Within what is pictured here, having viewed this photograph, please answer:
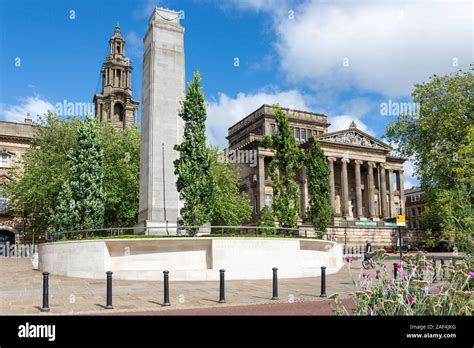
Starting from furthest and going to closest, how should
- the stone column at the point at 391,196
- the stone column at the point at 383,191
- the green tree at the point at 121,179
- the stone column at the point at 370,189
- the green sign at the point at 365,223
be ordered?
the stone column at the point at 391,196, the stone column at the point at 383,191, the stone column at the point at 370,189, the green sign at the point at 365,223, the green tree at the point at 121,179

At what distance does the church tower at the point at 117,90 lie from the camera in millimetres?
82188

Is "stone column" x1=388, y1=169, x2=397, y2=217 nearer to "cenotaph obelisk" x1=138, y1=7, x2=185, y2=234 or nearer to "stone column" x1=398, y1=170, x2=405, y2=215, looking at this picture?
"stone column" x1=398, y1=170, x2=405, y2=215

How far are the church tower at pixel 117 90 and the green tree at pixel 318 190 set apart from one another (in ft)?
151

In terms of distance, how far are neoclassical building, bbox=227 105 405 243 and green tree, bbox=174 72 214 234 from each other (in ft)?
148

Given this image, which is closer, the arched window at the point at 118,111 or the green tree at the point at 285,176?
the green tree at the point at 285,176

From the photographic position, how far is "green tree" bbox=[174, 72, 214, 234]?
21953 millimetres

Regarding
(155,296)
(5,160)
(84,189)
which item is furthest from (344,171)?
(155,296)

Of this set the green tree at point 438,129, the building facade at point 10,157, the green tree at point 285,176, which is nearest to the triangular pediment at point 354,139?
the green tree at point 438,129

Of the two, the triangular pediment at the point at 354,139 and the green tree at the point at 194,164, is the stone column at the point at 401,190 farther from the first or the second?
the green tree at the point at 194,164

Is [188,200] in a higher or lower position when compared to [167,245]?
higher
